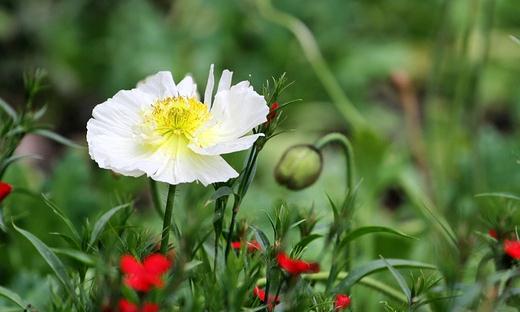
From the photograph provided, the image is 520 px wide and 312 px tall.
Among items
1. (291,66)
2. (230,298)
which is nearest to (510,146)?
(291,66)

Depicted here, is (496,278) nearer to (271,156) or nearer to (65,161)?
(65,161)

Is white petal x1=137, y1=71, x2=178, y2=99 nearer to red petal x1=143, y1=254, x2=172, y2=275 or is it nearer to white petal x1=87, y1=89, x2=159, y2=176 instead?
white petal x1=87, y1=89, x2=159, y2=176

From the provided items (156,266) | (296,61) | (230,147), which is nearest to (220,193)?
(230,147)

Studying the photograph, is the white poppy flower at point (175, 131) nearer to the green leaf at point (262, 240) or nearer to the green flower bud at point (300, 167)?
the green leaf at point (262, 240)

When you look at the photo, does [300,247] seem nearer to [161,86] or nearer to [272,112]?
[272,112]

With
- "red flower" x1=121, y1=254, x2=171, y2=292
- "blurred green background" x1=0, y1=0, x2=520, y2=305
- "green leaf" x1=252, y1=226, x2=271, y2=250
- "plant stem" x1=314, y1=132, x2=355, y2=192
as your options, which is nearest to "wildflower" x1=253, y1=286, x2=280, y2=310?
"green leaf" x1=252, y1=226, x2=271, y2=250

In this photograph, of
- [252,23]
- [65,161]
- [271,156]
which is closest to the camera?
[65,161]

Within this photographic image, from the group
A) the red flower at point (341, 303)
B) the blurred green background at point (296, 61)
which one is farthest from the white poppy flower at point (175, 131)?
the blurred green background at point (296, 61)
